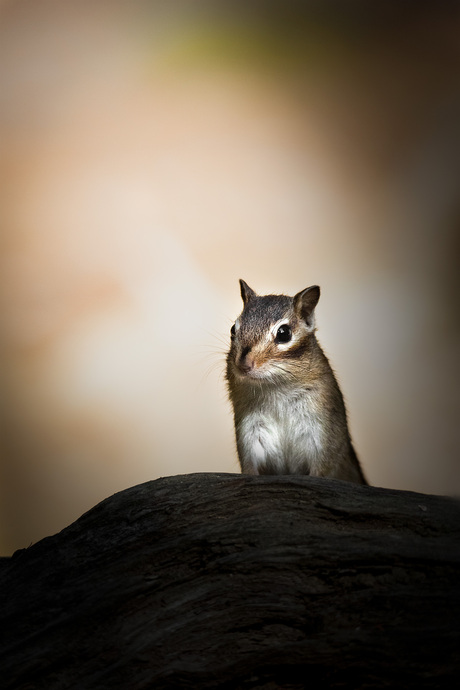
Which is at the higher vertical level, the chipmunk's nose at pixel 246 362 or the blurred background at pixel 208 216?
the blurred background at pixel 208 216

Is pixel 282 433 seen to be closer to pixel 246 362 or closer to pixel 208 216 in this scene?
pixel 246 362

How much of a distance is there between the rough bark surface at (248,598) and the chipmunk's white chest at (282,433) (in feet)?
2.10

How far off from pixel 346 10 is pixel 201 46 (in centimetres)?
75

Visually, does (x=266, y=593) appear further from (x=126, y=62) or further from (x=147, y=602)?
(x=126, y=62)

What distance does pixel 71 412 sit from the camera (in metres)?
4.03

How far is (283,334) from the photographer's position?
286 cm

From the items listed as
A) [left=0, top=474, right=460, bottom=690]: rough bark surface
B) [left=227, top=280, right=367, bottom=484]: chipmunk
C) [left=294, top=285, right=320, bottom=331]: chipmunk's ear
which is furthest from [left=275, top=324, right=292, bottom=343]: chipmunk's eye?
[left=0, top=474, right=460, bottom=690]: rough bark surface

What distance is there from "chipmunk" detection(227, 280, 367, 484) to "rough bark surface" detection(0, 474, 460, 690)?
2.10ft

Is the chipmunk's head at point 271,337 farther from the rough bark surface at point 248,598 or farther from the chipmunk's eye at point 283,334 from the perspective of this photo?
the rough bark surface at point 248,598

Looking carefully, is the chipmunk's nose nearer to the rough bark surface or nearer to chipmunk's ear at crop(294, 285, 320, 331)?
chipmunk's ear at crop(294, 285, 320, 331)

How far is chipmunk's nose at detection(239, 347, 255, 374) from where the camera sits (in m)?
2.71

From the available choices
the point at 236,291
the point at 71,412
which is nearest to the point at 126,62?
the point at 236,291

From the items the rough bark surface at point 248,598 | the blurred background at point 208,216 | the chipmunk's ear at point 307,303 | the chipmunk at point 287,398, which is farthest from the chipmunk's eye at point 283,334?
the blurred background at point 208,216

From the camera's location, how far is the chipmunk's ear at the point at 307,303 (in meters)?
2.93
